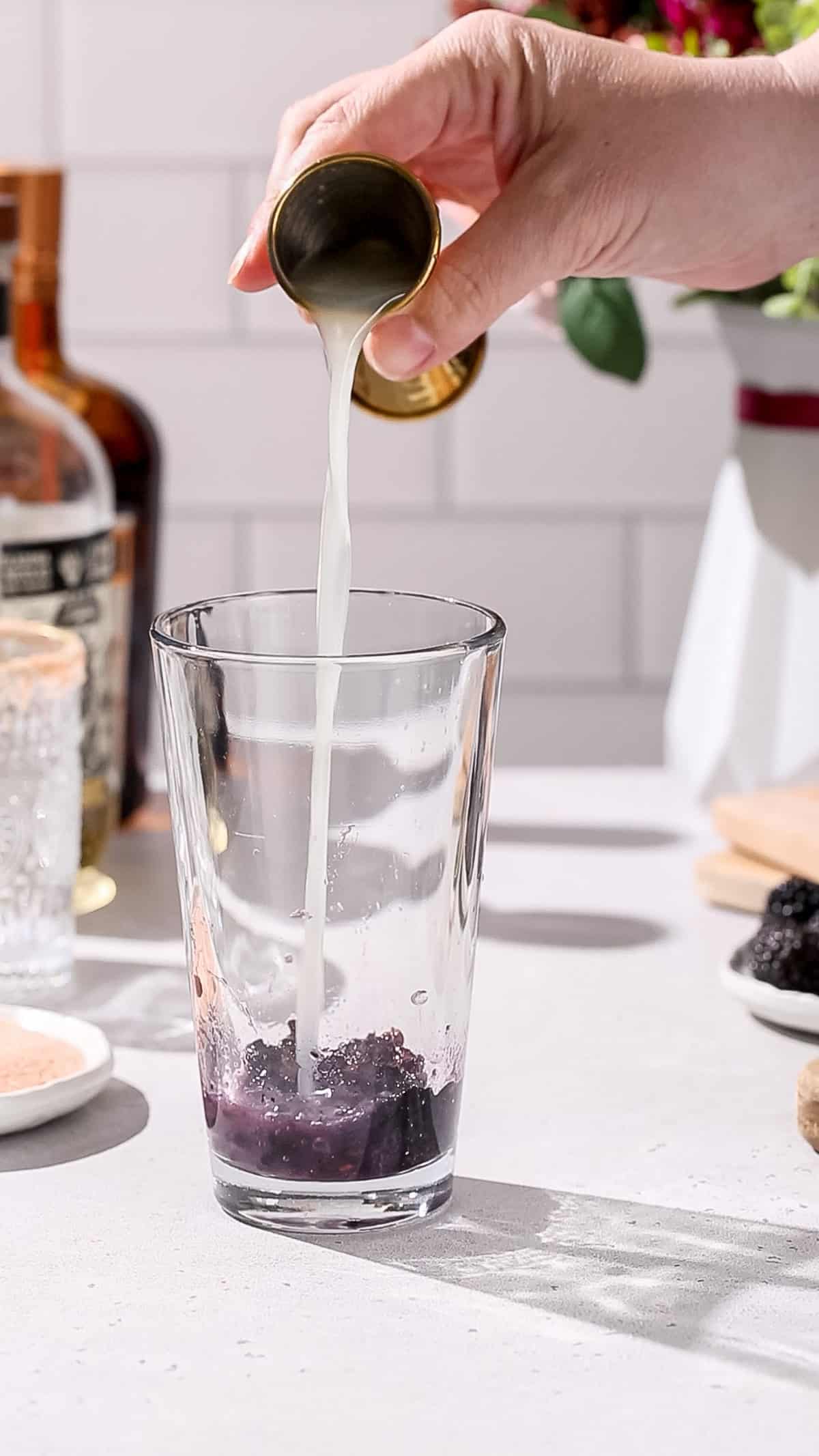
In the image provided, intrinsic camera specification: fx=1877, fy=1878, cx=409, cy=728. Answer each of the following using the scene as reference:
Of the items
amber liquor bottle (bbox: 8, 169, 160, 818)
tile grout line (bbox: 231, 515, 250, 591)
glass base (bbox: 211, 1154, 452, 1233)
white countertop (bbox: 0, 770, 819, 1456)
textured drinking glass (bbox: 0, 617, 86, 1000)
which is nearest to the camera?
white countertop (bbox: 0, 770, 819, 1456)

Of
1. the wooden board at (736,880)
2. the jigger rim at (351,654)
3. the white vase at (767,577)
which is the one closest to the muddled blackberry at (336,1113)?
the jigger rim at (351,654)

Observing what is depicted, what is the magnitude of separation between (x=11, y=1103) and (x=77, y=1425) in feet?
0.60

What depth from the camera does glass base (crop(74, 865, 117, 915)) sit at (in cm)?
92

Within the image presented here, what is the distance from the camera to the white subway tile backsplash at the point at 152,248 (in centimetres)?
169

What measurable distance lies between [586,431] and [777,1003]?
1.06 m

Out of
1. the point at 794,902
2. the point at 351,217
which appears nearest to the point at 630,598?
the point at 794,902

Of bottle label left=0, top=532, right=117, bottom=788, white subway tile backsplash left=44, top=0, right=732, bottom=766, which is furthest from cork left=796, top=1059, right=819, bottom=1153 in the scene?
white subway tile backsplash left=44, top=0, right=732, bottom=766

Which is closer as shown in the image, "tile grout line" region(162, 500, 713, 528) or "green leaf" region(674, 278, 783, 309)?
"green leaf" region(674, 278, 783, 309)

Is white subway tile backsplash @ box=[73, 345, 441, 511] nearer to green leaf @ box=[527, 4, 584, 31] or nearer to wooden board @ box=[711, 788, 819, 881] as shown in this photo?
green leaf @ box=[527, 4, 584, 31]

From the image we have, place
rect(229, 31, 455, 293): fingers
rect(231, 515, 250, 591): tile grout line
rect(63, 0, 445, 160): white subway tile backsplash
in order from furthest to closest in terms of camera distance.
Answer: rect(231, 515, 250, 591): tile grout line
rect(63, 0, 445, 160): white subway tile backsplash
rect(229, 31, 455, 293): fingers

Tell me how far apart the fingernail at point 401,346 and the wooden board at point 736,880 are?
32 cm

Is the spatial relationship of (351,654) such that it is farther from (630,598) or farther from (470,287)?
(630,598)

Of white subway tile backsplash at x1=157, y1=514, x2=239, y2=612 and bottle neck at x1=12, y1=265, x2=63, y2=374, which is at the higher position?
bottle neck at x1=12, y1=265, x2=63, y2=374

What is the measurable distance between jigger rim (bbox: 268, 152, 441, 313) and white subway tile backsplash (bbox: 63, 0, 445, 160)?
3.58 ft
